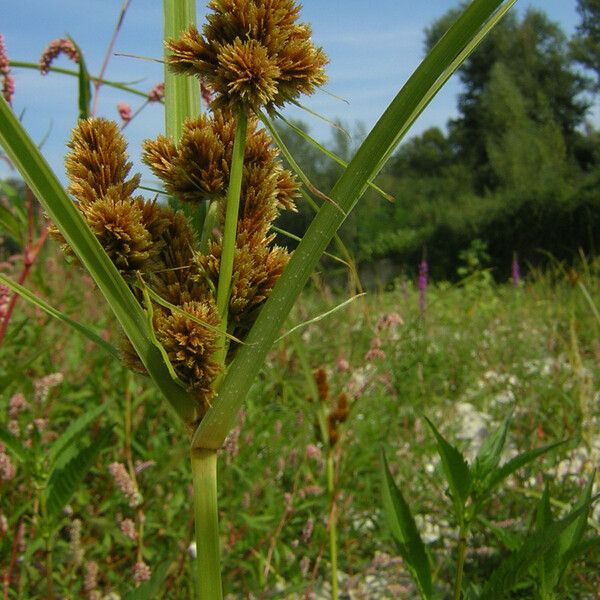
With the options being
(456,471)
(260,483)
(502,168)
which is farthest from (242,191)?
(502,168)

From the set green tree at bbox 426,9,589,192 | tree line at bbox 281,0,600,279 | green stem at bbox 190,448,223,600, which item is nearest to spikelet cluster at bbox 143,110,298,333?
green stem at bbox 190,448,223,600

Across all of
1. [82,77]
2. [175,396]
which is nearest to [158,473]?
[82,77]

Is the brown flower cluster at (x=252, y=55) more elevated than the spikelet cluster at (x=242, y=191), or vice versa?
the brown flower cluster at (x=252, y=55)

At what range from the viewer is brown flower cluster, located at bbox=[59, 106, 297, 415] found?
526 mm

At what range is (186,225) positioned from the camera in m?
0.57

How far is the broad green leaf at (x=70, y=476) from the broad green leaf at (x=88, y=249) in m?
0.34

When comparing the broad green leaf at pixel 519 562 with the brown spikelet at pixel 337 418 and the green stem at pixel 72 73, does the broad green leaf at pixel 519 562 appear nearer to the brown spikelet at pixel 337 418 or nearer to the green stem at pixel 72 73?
the brown spikelet at pixel 337 418

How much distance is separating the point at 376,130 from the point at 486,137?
2642 centimetres

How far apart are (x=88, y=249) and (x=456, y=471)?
42cm

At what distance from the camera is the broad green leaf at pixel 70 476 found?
0.85 meters

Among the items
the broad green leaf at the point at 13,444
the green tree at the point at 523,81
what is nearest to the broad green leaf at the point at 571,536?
the broad green leaf at the point at 13,444

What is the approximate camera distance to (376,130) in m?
0.48

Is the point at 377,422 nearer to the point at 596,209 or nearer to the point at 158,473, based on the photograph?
the point at 158,473

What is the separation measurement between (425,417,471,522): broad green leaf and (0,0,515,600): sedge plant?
0.84 ft
